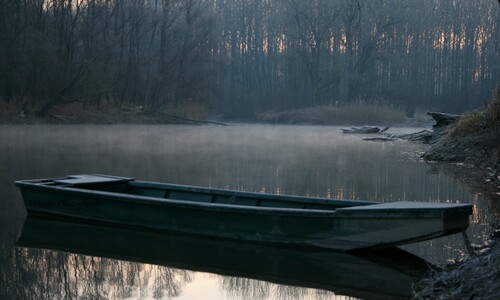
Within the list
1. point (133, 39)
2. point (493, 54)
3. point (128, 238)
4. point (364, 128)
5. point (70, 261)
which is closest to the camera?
point (70, 261)

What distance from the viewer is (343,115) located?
46.6 m

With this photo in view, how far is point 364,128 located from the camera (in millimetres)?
36750

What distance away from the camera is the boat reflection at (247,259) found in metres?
6.40

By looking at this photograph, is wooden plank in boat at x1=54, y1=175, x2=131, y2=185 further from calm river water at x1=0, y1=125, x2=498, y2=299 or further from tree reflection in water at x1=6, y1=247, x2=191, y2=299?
tree reflection in water at x1=6, y1=247, x2=191, y2=299

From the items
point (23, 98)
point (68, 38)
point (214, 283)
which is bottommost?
point (214, 283)

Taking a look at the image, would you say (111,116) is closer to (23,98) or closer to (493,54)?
(23,98)

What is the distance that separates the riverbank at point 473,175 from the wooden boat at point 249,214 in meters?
0.58

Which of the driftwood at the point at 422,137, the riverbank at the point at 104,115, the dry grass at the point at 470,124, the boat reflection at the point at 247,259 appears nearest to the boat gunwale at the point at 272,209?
the boat reflection at the point at 247,259

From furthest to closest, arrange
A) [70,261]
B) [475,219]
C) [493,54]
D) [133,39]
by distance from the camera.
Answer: [493,54]
[133,39]
[475,219]
[70,261]

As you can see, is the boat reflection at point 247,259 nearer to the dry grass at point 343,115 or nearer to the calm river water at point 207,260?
the calm river water at point 207,260

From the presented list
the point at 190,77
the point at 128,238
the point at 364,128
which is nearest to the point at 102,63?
the point at 190,77

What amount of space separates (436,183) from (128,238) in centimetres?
743

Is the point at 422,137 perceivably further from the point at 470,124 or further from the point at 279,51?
the point at 279,51

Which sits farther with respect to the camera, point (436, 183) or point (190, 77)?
point (190, 77)
